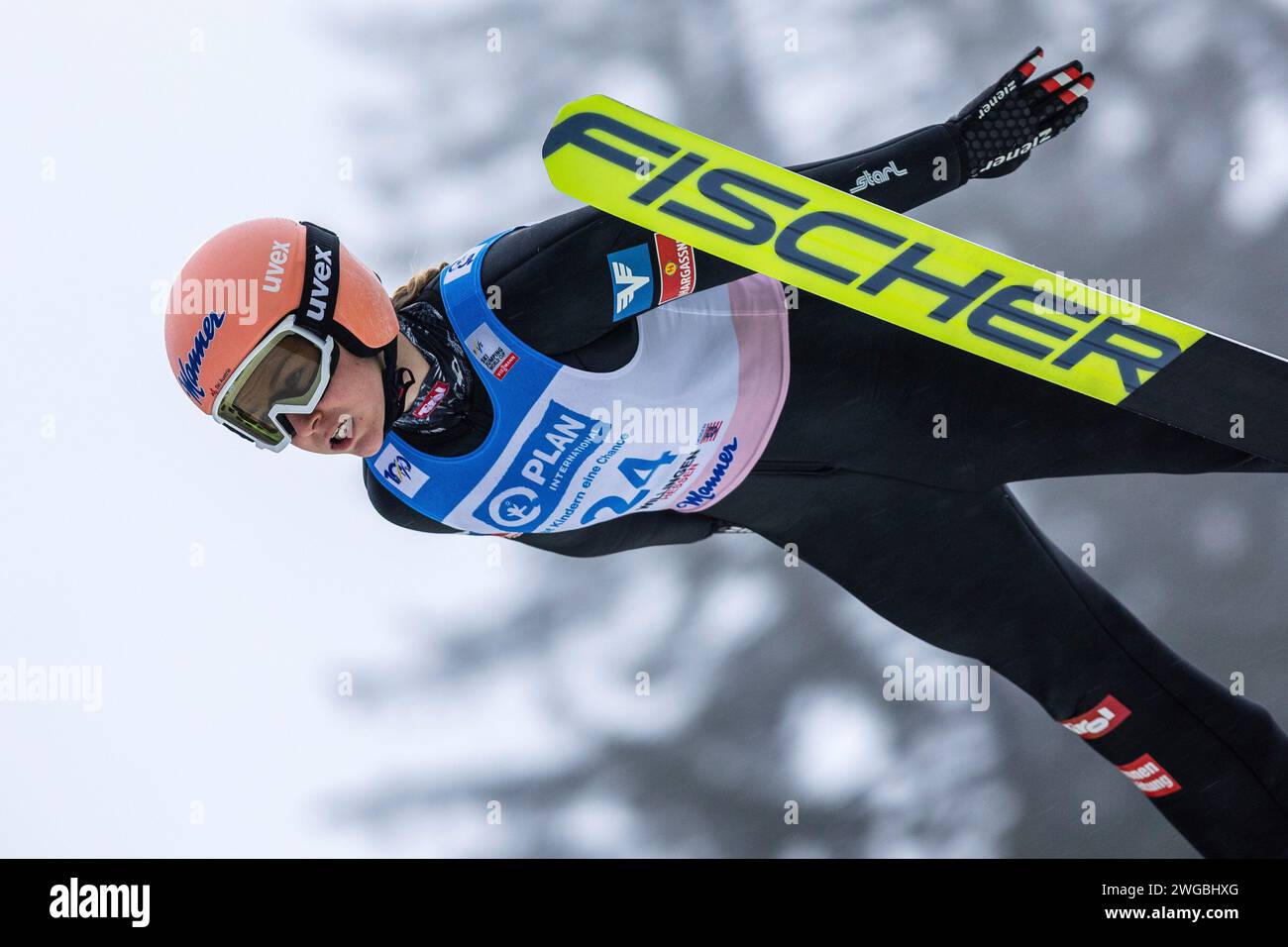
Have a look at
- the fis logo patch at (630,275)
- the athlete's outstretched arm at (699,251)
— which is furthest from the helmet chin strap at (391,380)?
the fis logo patch at (630,275)

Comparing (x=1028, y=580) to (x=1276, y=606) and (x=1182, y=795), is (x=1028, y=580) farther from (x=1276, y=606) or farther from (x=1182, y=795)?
(x=1276, y=606)

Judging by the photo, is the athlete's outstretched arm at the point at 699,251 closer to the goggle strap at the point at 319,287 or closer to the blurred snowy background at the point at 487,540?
the goggle strap at the point at 319,287

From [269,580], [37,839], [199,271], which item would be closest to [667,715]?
[269,580]

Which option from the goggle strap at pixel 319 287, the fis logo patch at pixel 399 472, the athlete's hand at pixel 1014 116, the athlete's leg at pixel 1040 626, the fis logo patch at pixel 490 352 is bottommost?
the athlete's leg at pixel 1040 626

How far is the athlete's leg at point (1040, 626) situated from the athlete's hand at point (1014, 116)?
45 cm

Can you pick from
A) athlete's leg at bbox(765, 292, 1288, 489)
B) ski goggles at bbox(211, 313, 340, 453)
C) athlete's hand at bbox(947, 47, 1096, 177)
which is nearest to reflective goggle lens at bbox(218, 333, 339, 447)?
ski goggles at bbox(211, 313, 340, 453)

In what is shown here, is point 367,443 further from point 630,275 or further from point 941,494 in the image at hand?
point 941,494

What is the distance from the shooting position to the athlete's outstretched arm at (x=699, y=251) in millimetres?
1367

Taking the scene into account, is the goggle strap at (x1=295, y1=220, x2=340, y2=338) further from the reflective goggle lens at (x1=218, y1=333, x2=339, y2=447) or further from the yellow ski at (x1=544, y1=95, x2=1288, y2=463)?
the yellow ski at (x1=544, y1=95, x2=1288, y2=463)

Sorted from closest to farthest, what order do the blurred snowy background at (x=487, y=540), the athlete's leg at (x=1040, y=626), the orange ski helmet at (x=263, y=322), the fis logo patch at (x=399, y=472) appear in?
the orange ski helmet at (x=263, y=322) < the fis logo patch at (x=399, y=472) < the athlete's leg at (x=1040, y=626) < the blurred snowy background at (x=487, y=540)

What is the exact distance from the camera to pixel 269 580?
8.91 feet

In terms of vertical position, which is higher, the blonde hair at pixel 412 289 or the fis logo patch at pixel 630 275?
the blonde hair at pixel 412 289

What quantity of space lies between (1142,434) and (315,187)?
1819mm

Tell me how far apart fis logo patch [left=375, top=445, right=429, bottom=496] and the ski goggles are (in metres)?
0.14
